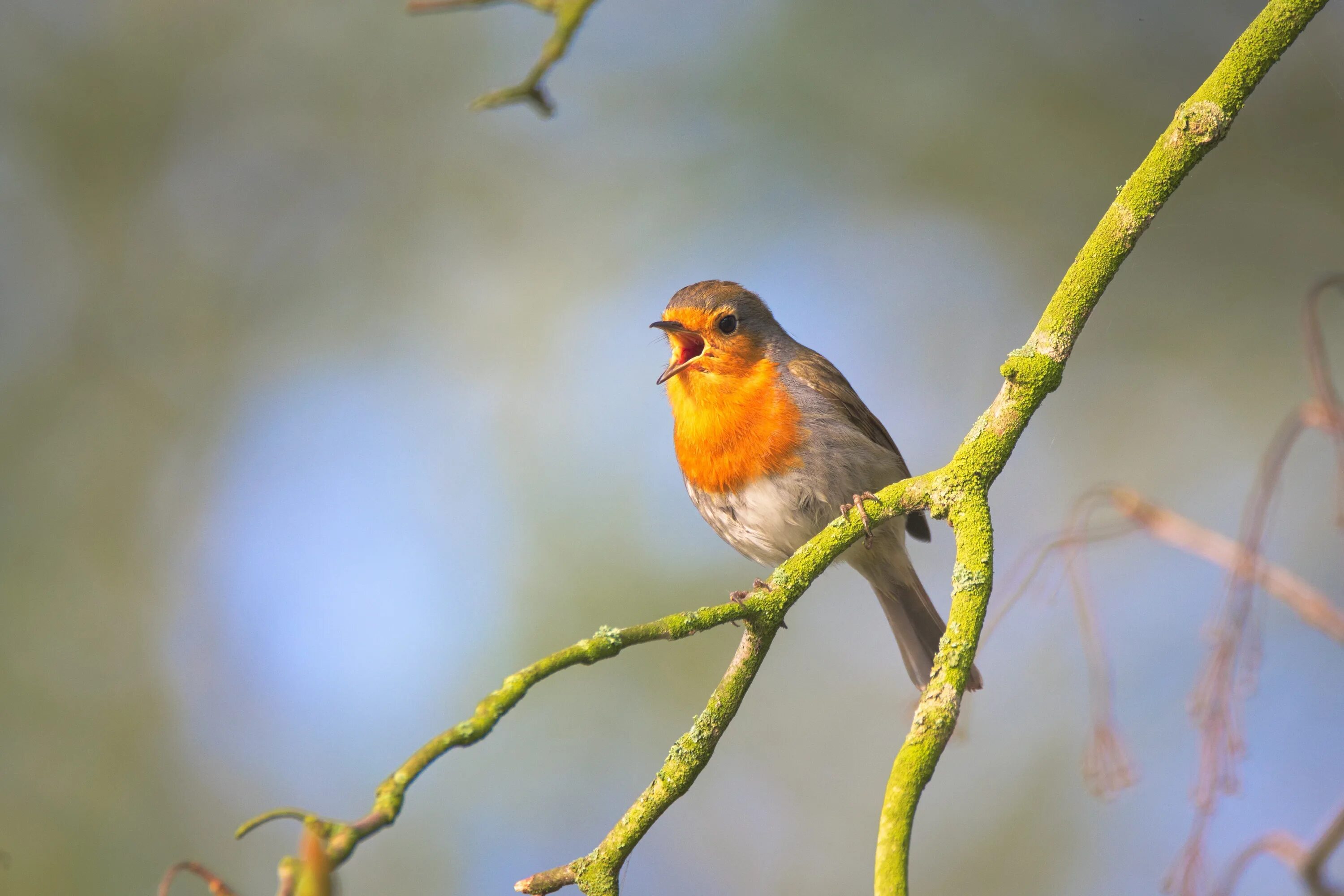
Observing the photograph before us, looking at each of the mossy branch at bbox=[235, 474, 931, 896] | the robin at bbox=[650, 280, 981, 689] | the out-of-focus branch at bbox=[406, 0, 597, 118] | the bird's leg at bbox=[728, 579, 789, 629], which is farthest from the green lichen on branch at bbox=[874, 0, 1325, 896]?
the robin at bbox=[650, 280, 981, 689]

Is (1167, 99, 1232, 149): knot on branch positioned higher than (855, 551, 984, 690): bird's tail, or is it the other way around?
(1167, 99, 1232, 149): knot on branch

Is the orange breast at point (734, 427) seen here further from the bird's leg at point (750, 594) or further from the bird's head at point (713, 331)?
the bird's leg at point (750, 594)

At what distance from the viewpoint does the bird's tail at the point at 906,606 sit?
14.2 ft

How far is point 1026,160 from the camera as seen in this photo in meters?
8.23

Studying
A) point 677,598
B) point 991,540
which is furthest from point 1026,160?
point 991,540

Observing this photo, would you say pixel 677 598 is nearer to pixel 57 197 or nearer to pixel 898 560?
pixel 898 560

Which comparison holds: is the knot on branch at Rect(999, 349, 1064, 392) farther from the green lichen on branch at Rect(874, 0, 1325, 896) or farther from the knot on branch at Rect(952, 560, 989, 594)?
the knot on branch at Rect(952, 560, 989, 594)

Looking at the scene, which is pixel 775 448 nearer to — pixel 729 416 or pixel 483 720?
pixel 729 416

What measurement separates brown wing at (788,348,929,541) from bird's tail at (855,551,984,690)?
158 mm

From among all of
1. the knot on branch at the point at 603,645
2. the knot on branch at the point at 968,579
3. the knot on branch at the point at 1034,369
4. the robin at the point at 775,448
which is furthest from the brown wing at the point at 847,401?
the knot on branch at the point at 603,645

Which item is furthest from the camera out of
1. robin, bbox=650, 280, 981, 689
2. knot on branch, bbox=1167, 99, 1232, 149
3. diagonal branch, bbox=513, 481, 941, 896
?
robin, bbox=650, 280, 981, 689

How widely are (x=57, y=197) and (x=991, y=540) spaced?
9846mm

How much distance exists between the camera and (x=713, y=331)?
13.8ft

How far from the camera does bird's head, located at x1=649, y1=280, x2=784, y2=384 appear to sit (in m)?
4.07
